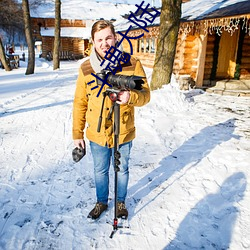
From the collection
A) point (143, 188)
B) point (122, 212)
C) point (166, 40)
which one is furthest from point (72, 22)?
point (122, 212)

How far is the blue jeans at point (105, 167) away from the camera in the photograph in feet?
7.32

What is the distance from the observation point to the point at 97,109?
82.2 inches

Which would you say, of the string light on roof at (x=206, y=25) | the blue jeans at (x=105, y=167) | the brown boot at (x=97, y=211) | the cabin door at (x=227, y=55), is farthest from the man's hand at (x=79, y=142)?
the cabin door at (x=227, y=55)

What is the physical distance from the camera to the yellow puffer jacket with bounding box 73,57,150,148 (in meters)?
2.01

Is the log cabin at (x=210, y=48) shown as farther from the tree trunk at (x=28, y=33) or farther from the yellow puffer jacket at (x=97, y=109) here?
the yellow puffer jacket at (x=97, y=109)

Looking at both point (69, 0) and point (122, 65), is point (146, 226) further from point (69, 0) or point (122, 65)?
point (69, 0)

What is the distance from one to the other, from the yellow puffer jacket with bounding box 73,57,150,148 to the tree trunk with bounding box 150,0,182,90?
5.47 metres

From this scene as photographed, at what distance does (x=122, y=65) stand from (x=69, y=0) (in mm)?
42429

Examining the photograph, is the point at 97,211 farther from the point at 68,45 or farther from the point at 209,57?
the point at 68,45

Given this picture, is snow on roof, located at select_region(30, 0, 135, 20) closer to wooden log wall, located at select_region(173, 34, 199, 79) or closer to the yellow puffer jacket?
wooden log wall, located at select_region(173, 34, 199, 79)

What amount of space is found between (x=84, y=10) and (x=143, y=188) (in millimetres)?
36824

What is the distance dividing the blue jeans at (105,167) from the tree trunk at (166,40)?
18.1 ft

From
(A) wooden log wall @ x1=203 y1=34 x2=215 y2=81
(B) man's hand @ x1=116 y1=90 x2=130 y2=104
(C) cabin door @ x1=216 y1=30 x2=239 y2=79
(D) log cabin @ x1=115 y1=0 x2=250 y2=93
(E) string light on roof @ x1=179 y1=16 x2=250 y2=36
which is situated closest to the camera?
(B) man's hand @ x1=116 y1=90 x2=130 y2=104

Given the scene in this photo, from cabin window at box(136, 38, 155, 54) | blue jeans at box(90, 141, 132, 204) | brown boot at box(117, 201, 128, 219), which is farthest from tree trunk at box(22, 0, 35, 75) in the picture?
brown boot at box(117, 201, 128, 219)
